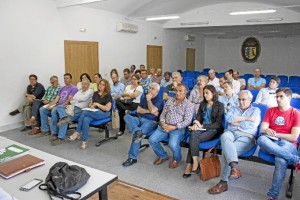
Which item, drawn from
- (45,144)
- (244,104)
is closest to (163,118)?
(244,104)

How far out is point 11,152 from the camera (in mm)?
1994

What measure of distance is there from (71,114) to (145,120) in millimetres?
1360

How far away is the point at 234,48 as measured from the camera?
505 inches

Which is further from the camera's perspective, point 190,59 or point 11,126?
point 190,59

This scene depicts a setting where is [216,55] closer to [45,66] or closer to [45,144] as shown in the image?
[45,66]

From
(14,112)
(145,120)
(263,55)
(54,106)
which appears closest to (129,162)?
(145,120)

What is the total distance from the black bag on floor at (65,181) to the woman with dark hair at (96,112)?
91.6 inches

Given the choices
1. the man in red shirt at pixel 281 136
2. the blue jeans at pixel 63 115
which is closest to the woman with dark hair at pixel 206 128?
the man in red shirt at pixel 281 136

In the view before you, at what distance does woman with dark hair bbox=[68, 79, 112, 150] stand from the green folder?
1792 millimetres

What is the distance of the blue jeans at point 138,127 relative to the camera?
3.35m

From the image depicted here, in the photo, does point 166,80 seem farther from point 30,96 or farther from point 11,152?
point 11,152

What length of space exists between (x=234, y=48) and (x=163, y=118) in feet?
35.4

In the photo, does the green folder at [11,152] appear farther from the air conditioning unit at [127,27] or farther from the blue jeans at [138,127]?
the air conditioning unit at [127,27]

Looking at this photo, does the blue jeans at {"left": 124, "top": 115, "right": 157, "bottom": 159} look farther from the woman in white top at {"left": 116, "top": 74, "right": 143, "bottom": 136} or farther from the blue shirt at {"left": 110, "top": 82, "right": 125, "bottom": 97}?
the blue shirt at {"left": 110, "top": 82, "right": 125, "bottom": 97}
